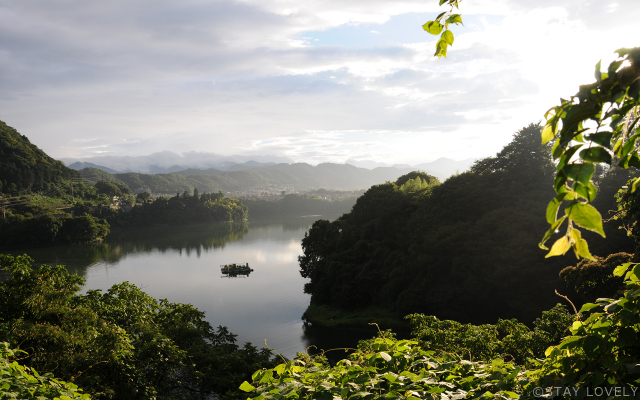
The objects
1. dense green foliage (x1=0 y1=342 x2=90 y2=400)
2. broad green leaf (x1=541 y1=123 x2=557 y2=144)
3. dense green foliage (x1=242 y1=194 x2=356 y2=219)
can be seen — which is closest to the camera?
broad green leaf (x1=541 y1=123 x2=557 y2=144)

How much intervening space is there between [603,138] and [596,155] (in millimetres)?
38

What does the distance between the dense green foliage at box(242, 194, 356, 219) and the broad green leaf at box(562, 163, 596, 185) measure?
6978 cm

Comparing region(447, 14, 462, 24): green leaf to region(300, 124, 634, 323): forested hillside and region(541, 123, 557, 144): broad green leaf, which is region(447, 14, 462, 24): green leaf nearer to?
region(541, 123, 557, 144): broad green leaf

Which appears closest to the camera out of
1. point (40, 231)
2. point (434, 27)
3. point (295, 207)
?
point (434, 27)

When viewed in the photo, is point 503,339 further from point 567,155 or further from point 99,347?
point 567,155

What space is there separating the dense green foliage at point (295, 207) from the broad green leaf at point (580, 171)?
69780 mm

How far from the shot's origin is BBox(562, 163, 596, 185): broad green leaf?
2.31 feet

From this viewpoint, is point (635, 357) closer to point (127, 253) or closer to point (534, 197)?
point (534, 197)

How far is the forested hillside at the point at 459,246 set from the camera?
40.9ft

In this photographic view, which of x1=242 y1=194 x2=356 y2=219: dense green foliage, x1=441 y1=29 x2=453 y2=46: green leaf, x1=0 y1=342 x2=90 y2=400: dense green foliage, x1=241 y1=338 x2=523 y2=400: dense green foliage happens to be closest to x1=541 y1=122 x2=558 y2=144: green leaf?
x1=441 y1=29 x2=453 y2=46: green leaf

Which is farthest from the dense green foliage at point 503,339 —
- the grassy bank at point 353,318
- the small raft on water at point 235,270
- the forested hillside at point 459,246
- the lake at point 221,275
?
the small raft on water at point 235,270

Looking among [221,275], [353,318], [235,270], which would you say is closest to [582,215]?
[353,318]

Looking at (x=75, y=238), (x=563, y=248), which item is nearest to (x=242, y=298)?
(x=563, y=248)

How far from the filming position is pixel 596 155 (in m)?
0.74
